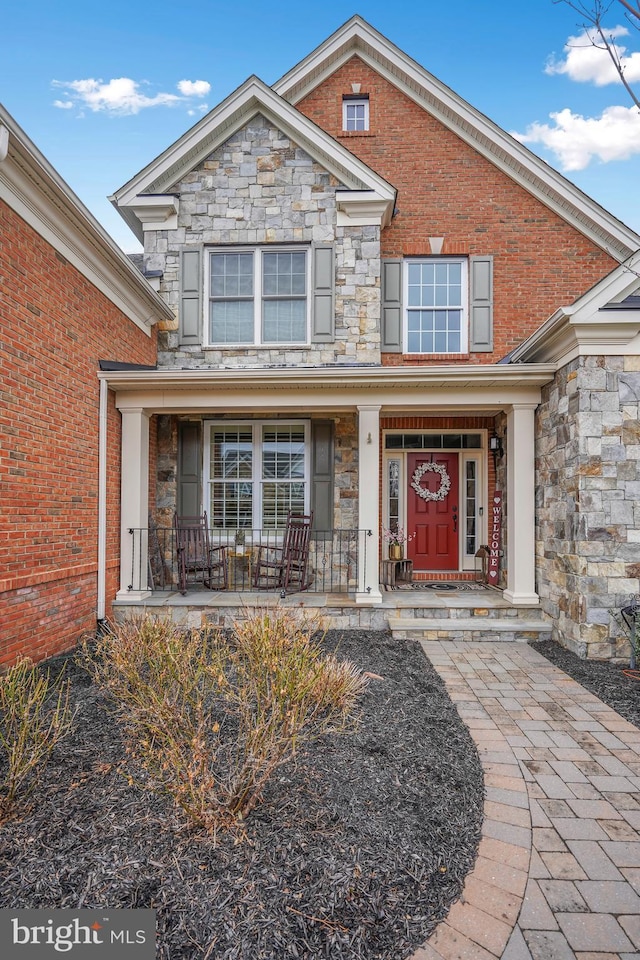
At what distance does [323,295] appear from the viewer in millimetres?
7359

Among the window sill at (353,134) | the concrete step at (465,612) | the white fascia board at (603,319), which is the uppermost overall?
the window sill at (353,134)

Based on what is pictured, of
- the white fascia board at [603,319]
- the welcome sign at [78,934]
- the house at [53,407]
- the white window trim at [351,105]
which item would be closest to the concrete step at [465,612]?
the white fascia board at [603,319]

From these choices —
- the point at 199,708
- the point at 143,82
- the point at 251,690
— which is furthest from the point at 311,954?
the point at 143,82

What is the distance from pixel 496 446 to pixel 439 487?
1.14 metres

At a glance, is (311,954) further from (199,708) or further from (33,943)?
(199,708)

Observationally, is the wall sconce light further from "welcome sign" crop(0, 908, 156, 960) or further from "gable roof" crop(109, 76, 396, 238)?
"welcome sign" crop(0, 908, 156, 960)

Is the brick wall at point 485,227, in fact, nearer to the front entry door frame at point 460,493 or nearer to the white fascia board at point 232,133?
the white fascia board at point 232,133

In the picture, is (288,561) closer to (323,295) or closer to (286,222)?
(323,295)

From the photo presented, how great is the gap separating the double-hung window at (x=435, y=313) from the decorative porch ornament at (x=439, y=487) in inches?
73.7

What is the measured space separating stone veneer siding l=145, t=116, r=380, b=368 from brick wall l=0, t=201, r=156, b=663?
2212mm

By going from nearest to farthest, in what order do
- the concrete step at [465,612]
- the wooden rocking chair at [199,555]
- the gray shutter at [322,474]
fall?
the concrete step at [465,612] < the wooden rocking chair at [199,555] < the gray shutter at [322,474]

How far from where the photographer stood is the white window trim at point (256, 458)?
25.0ft

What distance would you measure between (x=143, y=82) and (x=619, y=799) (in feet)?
37.9

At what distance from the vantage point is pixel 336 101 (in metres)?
8.46
